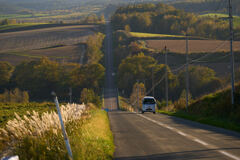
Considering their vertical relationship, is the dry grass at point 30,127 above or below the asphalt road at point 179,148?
above

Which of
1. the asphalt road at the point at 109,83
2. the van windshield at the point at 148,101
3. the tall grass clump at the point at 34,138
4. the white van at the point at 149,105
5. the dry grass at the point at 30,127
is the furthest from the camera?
the asphalt road at the point at 109,83

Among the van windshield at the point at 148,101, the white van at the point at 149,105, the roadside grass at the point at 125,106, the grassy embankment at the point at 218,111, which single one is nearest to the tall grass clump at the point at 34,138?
the grassy embankment at the point at 218,111

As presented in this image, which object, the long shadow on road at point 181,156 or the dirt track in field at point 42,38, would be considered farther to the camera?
the dirt track in field at point 42,38

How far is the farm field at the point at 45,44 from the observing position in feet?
453

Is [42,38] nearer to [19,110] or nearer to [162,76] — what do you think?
[162,76]

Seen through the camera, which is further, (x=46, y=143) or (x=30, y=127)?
(x=30, y=127)

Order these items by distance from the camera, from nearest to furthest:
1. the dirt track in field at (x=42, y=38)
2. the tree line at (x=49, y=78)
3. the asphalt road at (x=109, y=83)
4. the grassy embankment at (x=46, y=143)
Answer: the grassy embankment at (x=46, y=143) → the asphalt road at (x=109, y=83) → the tree line at (x=49, y=78) → the dirt track in field at (x=42, y=38)

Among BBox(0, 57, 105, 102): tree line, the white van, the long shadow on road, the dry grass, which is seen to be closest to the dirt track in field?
BBox(0, 57, 105, 102): tree line

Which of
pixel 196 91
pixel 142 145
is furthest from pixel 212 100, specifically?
pixel 196 91

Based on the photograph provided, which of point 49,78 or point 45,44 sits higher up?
point 45,44

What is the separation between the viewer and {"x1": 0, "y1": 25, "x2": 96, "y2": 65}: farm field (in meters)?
138

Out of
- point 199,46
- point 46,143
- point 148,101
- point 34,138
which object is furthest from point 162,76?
point 46,143

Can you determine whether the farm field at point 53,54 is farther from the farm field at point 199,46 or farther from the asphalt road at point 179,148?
the asphalt road at point 179,148

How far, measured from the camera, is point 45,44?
158 meters
